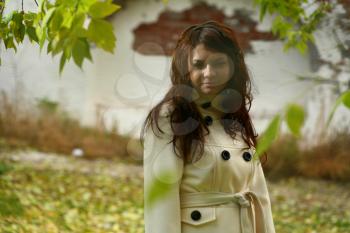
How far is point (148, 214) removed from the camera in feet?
4.53

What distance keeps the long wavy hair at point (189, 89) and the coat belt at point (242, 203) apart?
0.10m

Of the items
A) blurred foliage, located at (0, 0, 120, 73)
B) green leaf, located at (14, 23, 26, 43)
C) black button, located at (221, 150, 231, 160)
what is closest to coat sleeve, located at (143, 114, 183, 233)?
black button, located at (221, 150, 231, 160)

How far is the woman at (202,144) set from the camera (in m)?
1.36

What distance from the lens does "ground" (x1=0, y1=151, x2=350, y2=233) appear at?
3.73m

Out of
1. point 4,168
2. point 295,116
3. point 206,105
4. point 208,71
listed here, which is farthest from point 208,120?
point 4,168

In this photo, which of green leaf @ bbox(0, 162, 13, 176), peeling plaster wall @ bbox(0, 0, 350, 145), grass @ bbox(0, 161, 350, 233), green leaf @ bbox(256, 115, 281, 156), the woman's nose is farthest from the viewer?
peeling plaster wall @ bbox(0, 0, 350, 145)

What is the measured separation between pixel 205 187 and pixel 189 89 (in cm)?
24

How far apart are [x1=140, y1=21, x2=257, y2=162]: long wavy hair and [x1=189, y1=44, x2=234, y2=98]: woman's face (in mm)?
17

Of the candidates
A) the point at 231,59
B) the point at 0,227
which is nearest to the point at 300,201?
the point at 0,227

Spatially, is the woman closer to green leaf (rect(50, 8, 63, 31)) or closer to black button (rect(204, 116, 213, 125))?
black button (rect(204, 116, 213, 125))

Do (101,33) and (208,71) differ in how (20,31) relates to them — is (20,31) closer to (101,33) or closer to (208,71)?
(208,71)

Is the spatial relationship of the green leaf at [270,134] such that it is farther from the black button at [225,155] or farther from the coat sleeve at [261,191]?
the coat sleeve at [261,191]

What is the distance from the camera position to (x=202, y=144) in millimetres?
1385

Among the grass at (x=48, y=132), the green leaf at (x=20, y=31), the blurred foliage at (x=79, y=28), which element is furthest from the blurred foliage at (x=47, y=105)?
the blurred foliage at (x=79, y=28)
